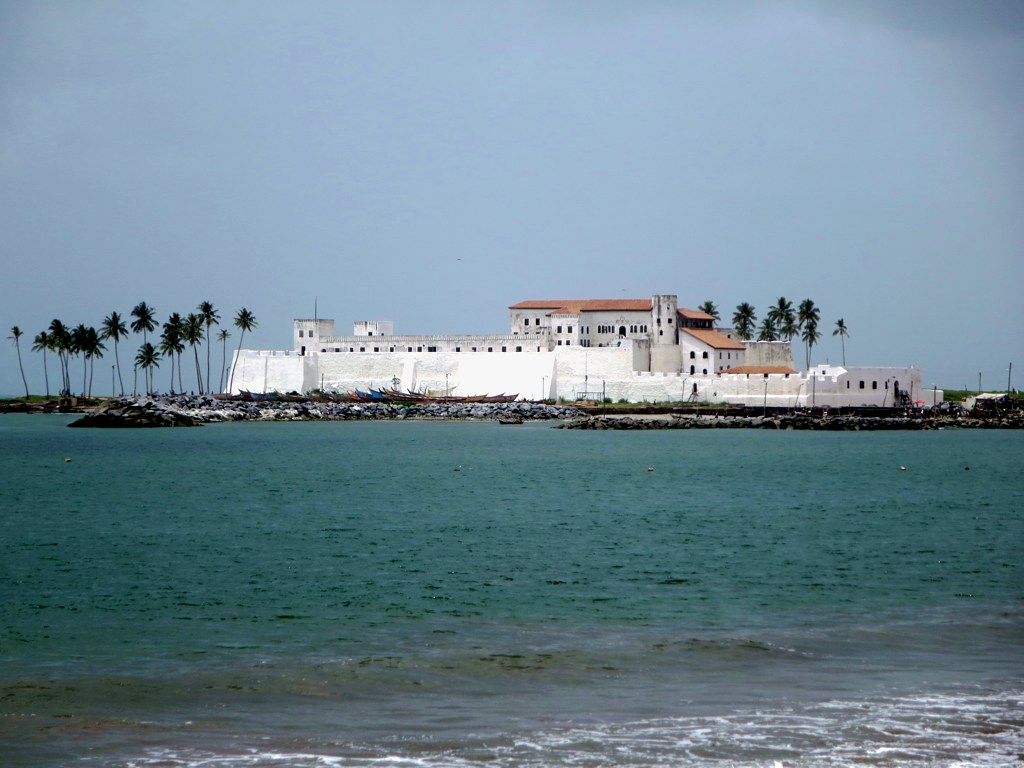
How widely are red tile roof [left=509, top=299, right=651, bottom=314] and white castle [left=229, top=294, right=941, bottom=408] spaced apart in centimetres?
10

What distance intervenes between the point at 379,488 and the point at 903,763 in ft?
86.7

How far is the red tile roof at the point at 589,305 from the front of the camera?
3435 inches

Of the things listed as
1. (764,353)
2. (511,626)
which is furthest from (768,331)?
(511,626)

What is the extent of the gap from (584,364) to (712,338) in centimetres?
933

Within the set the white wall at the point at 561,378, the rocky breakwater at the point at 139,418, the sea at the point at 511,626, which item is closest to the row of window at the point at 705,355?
the white wall at the point at 561,378

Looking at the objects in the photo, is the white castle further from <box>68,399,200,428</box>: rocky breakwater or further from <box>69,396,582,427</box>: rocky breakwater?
<box>68,399,200,428</box>: rocky breakwater

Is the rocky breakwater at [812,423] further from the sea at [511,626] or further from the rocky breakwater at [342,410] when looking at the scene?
the sea at [511,626]

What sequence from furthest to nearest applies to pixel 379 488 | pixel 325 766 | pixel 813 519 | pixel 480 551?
1. pixel 379 488
2. pixel 813 519
3. pixel 480 551
4. pixel 325 766

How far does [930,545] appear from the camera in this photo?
22453 millimetres

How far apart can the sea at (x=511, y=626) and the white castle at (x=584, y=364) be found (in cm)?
4329

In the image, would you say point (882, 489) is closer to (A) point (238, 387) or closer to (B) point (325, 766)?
(B) point (325, 766)

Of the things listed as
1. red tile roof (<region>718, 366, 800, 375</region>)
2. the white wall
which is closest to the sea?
the white wall

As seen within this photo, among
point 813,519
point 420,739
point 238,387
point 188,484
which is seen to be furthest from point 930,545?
point 238,387

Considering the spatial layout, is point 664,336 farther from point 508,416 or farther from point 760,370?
point 508,416
